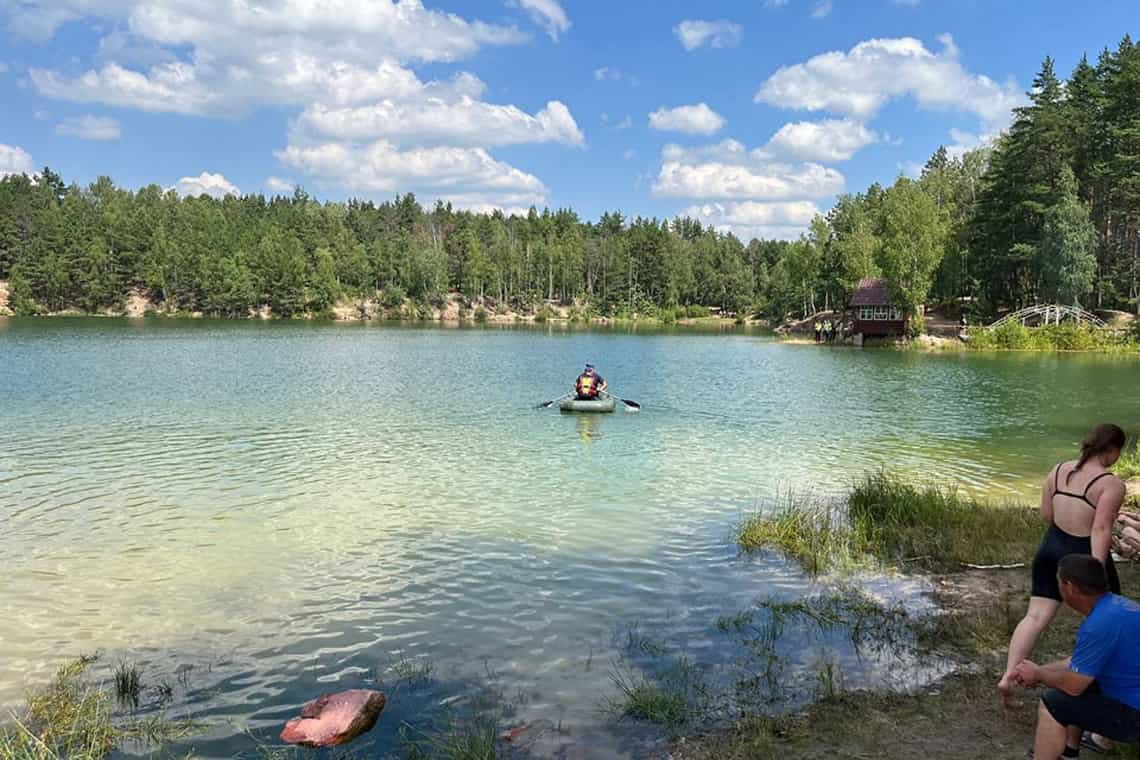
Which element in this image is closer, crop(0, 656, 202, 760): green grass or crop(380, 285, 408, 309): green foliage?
crop(0, 656, 202, 760): green grass

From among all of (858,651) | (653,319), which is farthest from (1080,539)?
(653,319)

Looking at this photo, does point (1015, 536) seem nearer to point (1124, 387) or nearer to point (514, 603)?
point (514, 603)

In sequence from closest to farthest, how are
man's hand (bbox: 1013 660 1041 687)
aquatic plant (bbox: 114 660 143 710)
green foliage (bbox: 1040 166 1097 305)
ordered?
man's hand (bbox: 1013 660 1041 687)
aquatic plant (bbox: 114 660 143 710)
green foliage (bbox: 1040 166 1097 305)

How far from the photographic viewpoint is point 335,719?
713 cm

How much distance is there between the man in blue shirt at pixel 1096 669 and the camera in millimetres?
4938

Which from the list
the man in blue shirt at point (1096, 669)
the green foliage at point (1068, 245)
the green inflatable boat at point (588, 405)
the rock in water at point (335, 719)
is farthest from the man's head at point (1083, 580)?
the green foliage at point (1068, 245)

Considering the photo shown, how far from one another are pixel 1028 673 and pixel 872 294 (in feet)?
274

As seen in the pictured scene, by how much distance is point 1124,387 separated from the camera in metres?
39.2

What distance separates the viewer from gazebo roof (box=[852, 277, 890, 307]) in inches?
3241

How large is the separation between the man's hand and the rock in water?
18.2ft

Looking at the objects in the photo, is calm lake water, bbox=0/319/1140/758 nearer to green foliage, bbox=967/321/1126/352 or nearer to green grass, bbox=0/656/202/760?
green grass, bbox=0/656/202/760

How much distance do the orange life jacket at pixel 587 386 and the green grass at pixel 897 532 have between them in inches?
614

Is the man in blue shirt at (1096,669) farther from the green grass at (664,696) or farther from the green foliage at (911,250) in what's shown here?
the green foliage at (911,250)

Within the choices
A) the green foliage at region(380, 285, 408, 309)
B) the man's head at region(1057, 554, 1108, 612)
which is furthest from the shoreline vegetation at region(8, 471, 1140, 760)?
the green foliage at region(380, 285, 408, 309)
